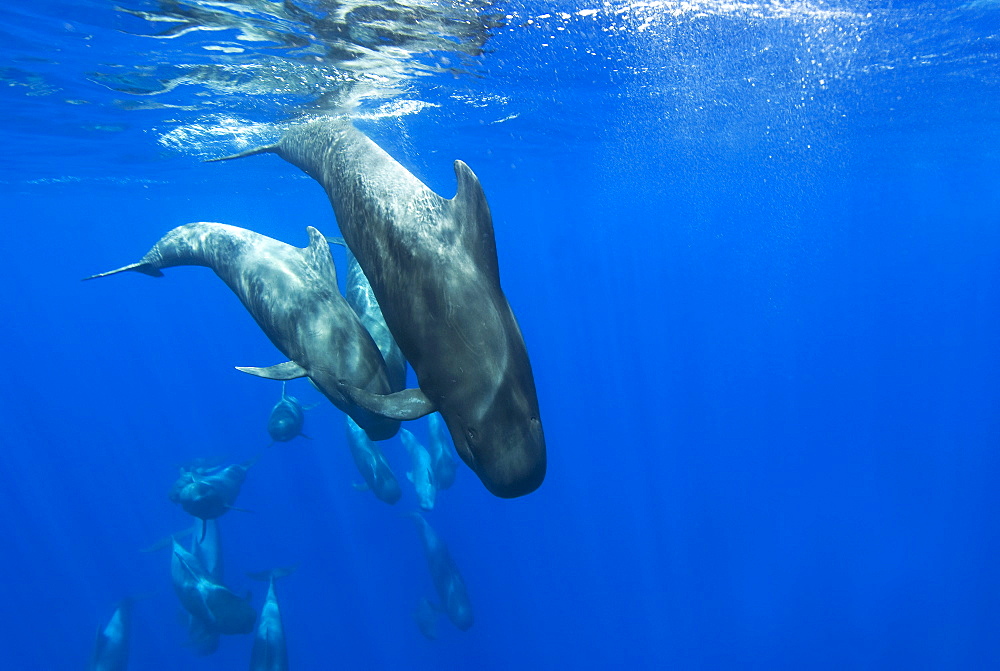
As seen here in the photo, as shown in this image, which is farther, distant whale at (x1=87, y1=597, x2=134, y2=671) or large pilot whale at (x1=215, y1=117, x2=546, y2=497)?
distant whale at (x1=87, y1=597, x2=134, y2=671)

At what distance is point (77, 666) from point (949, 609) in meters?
34.9

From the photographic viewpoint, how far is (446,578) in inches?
566

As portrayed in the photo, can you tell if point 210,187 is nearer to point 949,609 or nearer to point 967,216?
point 949,609

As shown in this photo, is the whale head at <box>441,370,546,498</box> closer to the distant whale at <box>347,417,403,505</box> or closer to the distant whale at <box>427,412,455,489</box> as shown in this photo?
the distant whale at <box>347,417,403,505</box>

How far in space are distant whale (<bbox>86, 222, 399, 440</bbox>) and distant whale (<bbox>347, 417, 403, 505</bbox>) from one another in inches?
208

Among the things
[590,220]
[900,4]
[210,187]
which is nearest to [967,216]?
[590,220]

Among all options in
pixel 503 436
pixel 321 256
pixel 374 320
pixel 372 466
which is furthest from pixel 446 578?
pixel 503 436

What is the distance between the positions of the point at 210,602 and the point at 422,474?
4739mm

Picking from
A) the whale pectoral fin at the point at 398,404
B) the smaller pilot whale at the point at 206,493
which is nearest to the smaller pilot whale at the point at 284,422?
the smaller pilot whale at the point at 206,493

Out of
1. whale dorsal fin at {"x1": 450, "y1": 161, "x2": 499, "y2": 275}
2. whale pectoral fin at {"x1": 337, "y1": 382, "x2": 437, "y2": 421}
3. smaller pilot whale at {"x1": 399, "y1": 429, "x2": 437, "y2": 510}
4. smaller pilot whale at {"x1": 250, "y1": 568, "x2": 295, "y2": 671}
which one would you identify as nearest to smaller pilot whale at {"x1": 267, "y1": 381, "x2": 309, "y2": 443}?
smaller pilot whale at {"x1": 399, "y1": 429, "x2": 437, "y2": 510}

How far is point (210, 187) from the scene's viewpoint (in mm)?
31234

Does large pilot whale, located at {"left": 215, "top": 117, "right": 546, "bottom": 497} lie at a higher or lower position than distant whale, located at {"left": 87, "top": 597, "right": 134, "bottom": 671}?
higher

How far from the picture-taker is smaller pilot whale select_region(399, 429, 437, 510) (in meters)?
12.8

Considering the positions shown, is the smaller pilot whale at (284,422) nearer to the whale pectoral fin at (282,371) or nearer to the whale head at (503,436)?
the whale pectoral fin at (282,371)
